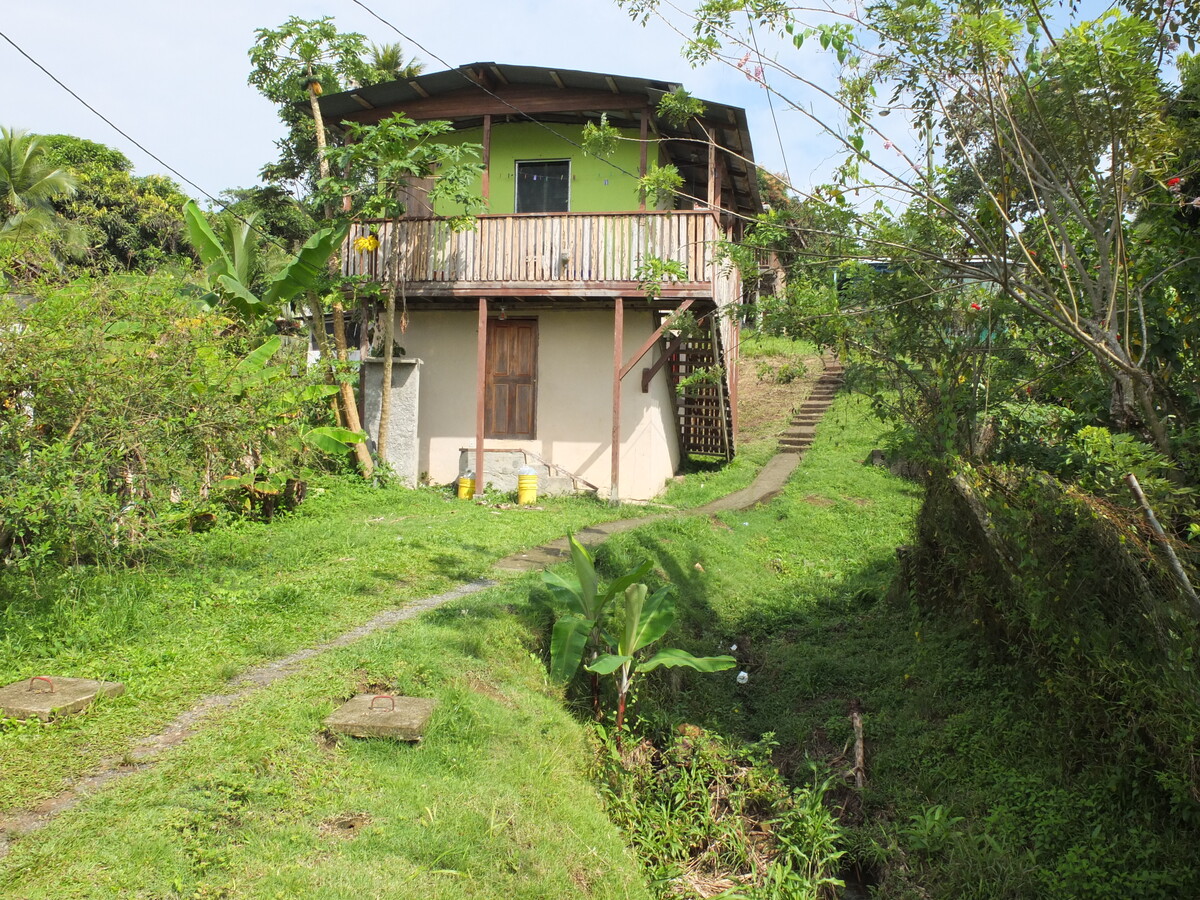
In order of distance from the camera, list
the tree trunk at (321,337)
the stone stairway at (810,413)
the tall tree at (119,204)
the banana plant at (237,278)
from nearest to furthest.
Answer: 1. the banana plant at (237,278)
2. the tree trunk at (321,337)
3. the stone stairway at (810,413)
4. the tall tree at (119,204)

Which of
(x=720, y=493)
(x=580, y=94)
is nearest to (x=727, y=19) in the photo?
(x=580, y=94)

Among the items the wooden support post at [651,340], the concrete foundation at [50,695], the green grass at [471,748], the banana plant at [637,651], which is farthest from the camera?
the wooden support post at [651,340]

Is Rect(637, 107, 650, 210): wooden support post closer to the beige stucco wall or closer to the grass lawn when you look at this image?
the beige stucco wall

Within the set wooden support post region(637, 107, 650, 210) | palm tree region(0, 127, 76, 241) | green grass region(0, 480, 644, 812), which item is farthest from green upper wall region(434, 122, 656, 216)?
palm tree region(0, 127, 76, 241)

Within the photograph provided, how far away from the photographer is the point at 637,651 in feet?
22.7

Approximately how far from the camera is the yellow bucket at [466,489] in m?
13.3

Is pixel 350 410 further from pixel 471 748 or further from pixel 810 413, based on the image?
pixel 810 413

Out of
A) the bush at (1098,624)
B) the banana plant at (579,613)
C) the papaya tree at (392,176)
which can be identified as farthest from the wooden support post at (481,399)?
the bush at (1098,624)

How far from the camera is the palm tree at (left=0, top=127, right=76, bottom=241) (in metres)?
23.0

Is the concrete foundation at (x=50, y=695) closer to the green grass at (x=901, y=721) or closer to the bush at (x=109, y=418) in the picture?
the bush at (x=109, y=418)

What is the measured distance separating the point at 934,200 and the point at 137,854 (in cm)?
491

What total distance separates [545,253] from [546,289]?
19.9 inches

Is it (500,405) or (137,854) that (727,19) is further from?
(500,405)

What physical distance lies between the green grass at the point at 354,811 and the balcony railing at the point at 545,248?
7.88 metres
